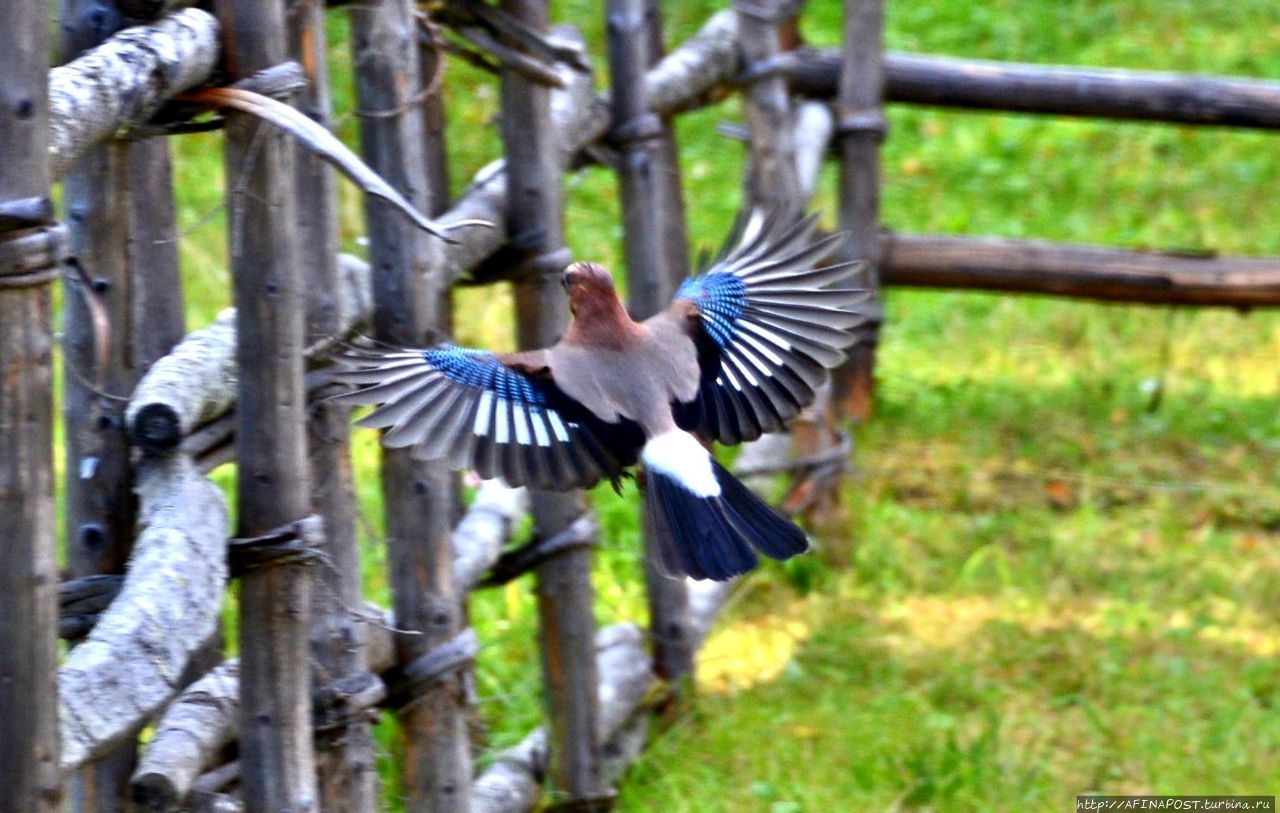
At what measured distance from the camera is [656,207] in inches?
154

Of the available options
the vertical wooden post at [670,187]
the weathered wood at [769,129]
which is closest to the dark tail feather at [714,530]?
the vertical wooden post at [670,187]

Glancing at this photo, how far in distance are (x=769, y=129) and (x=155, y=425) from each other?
2808 millimetres

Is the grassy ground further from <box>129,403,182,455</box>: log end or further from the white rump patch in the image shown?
<box>129,403,182,455</box>: log end

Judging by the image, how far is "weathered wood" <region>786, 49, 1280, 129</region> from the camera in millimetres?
5262

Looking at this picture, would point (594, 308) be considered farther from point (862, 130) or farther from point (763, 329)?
point (862, 130)

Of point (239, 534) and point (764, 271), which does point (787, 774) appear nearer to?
point (764, 271)

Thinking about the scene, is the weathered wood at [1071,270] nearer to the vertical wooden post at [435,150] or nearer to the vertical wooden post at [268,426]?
the vertical wooden post at [435,150]

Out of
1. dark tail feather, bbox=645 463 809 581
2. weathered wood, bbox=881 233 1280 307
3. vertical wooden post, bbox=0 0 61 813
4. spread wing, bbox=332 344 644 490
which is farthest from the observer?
weathered wood, bbox=881 233 1280 307

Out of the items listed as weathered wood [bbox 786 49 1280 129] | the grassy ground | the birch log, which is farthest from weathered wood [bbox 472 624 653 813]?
weathered wood [bbox 786 49 1280 129]

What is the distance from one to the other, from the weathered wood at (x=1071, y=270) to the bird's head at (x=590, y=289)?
270 centimetres

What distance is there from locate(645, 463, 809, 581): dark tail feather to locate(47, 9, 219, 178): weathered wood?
1.09 meters

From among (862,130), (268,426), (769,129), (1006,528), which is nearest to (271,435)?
(268,426)

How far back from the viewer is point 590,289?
287cm

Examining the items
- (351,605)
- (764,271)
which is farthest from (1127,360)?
(351,605)
